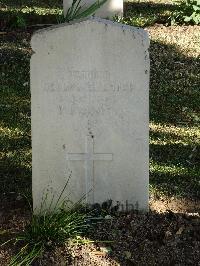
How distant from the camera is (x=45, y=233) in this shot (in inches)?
173

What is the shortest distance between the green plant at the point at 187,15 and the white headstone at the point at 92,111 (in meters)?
5.15

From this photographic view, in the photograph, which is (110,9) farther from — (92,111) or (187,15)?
(92,111)

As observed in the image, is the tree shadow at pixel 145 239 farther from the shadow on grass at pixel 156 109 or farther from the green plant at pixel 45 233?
the shadow on grass at pixel 156 109

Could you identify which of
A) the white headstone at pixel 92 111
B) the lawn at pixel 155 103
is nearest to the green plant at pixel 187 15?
the lawn at pixel 155 103

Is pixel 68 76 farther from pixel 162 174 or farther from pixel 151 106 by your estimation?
pixel 151 106

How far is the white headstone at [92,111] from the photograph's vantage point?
452cm

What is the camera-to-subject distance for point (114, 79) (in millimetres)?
4594

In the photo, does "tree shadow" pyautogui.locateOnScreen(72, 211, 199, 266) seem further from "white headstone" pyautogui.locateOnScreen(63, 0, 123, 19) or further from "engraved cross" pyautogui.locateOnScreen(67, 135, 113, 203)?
"white headstone" pyautogui.locateOnScreen(63, 0, 123, 19)

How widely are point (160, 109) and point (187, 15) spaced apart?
9.47ft

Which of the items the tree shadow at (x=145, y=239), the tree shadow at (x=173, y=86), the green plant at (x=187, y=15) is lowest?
the tree shadow at (x=145, y=239)

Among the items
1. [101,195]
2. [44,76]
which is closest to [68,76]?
[44,76]

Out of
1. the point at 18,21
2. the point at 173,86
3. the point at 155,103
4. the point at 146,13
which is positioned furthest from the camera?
the point at 146,13

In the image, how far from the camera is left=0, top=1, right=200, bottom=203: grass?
18.6 feet

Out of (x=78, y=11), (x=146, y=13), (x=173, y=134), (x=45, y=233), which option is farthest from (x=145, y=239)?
(x=146, y=13)
